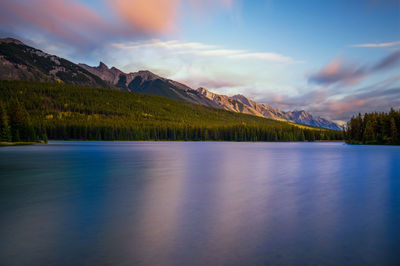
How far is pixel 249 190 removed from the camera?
19.3m

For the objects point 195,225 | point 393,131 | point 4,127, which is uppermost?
point 4,127

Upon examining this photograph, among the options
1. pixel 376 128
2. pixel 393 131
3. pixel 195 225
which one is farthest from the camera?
pixel 376 128

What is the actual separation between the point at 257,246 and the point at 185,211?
5191 mm

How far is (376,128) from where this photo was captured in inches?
4382

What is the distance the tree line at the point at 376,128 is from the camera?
102m

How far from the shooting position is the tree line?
335 ft

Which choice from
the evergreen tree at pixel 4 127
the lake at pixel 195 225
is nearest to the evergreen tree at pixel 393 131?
the lake at pixel 195 225

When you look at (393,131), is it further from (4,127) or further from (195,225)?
(4,127)

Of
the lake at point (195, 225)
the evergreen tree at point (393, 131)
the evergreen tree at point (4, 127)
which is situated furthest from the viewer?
the evergreen tree at point (393, 131)

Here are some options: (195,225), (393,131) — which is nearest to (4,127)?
(195,225)

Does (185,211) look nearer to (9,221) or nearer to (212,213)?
(212,213)

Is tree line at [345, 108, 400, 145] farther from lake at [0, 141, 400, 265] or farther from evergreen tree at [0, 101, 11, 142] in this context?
evergreen tree at [0, 101, 11, 142]

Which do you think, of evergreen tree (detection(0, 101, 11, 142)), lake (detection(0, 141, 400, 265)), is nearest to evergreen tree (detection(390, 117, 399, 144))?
lake (detection(0, 141, 400, 265))

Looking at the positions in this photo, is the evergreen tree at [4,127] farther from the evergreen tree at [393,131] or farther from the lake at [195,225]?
the evergreen tree at [393,131]
